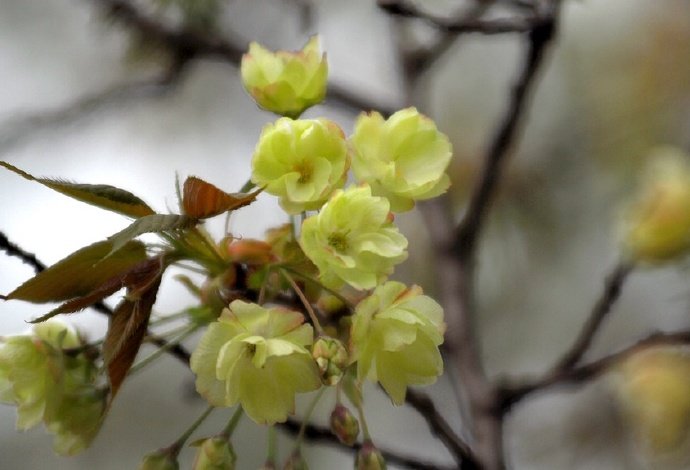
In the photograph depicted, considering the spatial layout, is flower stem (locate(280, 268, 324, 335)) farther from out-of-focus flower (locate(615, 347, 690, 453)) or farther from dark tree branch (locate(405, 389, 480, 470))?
out-of-focus flower (locate(615, 347, 690, 453))

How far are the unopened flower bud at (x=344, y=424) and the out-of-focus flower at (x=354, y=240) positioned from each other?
0.09m

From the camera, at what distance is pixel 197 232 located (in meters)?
0.69

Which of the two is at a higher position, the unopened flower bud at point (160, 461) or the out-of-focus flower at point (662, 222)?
the unopened flower bud at point (160, 461)

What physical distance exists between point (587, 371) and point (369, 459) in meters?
0.36

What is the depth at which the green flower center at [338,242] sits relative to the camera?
2.08ft

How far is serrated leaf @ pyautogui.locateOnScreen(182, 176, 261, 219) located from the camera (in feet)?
2.00

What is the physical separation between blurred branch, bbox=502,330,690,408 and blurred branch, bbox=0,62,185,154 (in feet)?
2.34

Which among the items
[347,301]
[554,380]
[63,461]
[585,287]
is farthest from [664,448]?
[63,461]

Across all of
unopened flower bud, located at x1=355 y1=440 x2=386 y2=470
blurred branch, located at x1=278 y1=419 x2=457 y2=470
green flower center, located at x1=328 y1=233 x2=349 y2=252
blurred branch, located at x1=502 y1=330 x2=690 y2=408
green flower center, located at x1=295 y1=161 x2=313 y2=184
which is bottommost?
blurred branch, located at x1=502 y1=330 x2=690 y2=408

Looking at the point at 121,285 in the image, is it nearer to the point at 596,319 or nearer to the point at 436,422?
the point at 436,422

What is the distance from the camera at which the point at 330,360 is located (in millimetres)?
591

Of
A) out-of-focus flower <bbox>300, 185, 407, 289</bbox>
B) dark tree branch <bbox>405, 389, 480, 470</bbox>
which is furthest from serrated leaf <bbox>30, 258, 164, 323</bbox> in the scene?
dark tree branch <bbox>405, 389, 480, 470</bbox>

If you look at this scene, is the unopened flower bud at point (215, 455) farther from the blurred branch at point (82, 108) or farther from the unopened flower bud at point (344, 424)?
the blurred branch at point (82, 108)

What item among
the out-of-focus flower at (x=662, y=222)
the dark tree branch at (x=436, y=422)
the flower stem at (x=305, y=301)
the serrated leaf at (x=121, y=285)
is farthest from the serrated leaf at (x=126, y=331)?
the out-of-focus flower at (x=662, y=222)
